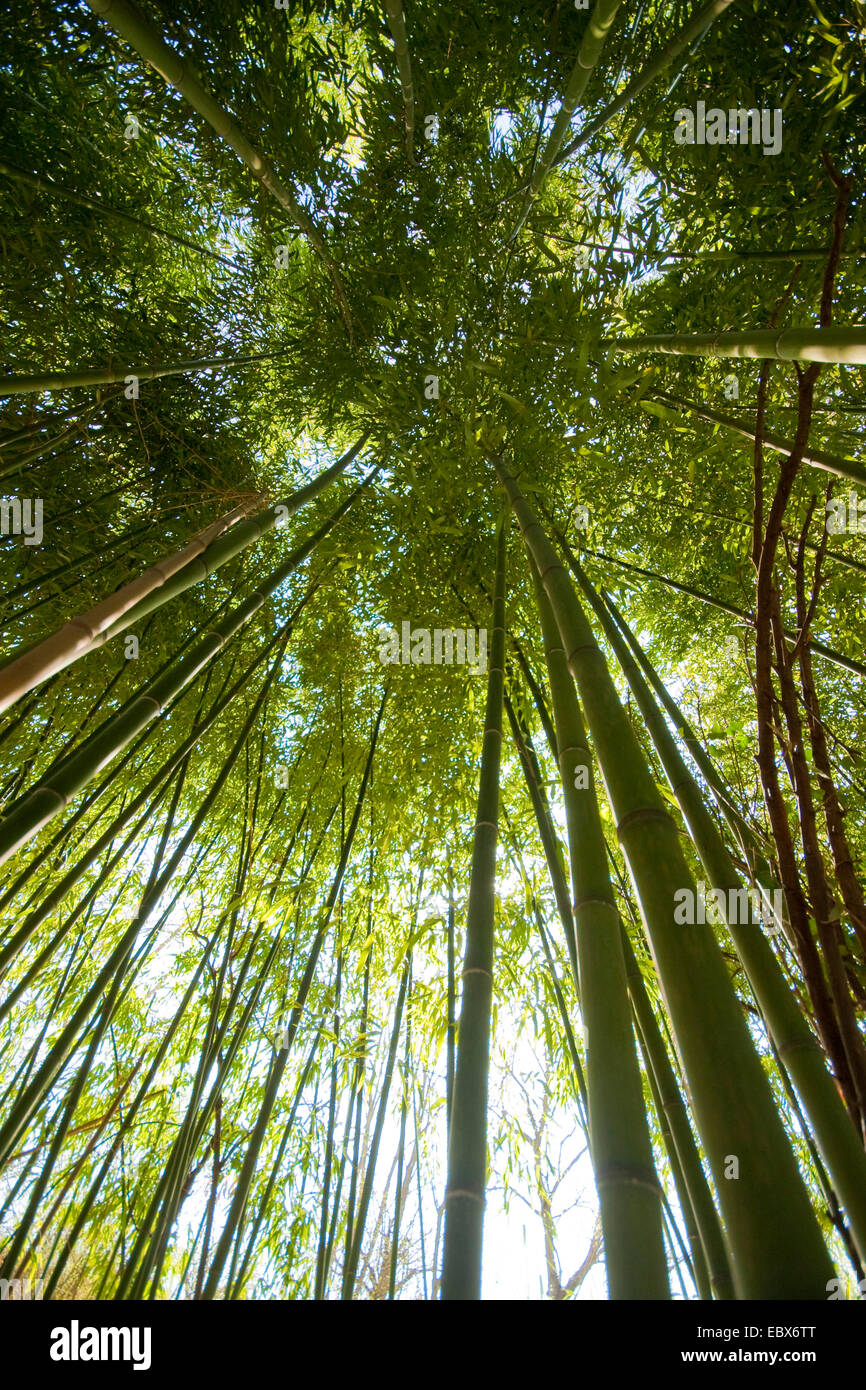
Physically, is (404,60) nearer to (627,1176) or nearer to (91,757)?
(91,757)

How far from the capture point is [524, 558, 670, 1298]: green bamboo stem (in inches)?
27.5

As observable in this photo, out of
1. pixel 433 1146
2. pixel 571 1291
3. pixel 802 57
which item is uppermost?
pixel 802 57

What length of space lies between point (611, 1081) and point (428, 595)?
237 centimetres

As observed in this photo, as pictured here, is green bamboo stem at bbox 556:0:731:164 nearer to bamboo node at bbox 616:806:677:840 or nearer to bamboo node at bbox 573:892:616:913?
bamboo node at bbox 616:806:677:840

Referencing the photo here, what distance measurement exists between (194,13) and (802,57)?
203 centimetres

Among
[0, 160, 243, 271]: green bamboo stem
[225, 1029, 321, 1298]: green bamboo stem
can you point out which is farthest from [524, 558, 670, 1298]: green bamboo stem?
[0, 160, 243, 271]: green bamboo stem

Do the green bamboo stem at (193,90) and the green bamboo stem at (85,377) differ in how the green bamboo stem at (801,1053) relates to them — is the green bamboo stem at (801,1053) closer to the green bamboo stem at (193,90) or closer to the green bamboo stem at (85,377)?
the green bamboo stem at (193,90)

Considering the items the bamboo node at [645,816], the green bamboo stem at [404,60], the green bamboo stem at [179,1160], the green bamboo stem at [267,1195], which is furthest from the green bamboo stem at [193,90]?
the green bamboo stem at [267,1195]

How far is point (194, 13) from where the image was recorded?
236 cm

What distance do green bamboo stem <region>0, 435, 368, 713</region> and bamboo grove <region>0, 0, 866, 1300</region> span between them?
0.02 meters

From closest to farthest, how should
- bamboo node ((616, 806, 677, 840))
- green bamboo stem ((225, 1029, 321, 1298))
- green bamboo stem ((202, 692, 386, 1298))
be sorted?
bamboo node ((616, 806, 677, 840)) < green bamboo stem ((202, 692, 386, 1298)) < green bamboo stem ((225, 1029, 321, 1298))

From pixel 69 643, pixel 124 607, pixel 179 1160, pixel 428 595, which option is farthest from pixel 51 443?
pixel 179 1160

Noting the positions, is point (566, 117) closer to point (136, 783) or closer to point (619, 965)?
point (619, 965)
